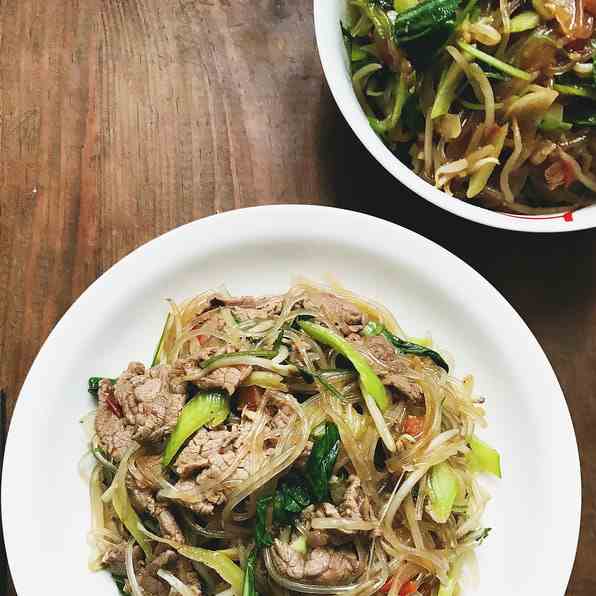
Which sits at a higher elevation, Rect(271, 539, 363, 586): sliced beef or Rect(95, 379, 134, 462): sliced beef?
Rect(95, 379, 134, 462): sliced beef

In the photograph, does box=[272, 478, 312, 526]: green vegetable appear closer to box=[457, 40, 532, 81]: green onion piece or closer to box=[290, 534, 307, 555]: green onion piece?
box=[290, 534, 307, 555]: green onion piece

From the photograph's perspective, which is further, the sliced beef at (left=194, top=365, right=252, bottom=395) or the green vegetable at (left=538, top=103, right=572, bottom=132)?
the green vegetable at (left=538, top=103, right=572, bottom=132)

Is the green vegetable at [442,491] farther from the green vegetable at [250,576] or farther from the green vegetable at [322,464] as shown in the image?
the green vegetable at [250,576]

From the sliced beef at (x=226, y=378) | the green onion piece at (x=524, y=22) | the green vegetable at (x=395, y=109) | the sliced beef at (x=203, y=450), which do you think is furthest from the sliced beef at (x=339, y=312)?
the green onion piece at (x=524, y=22)

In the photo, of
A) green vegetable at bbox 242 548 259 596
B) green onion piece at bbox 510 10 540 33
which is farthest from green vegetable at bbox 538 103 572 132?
green vegetable at bbox 242 548 259 596

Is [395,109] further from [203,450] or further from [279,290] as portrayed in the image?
[203,450]

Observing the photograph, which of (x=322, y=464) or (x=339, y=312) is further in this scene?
(x=339, y=312)

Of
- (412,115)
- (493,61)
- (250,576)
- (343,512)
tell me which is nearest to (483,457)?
(343,512)
